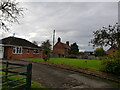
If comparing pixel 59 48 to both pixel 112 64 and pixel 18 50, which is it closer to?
pixel 18 50

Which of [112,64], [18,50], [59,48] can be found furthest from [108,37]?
[59,48]

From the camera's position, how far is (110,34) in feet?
56.9

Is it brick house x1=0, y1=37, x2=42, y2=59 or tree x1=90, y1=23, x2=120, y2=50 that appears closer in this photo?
tree x1=90, y1=23, x2=120, y2=50

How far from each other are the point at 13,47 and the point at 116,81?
21347 mm

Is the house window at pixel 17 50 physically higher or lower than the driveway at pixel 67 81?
higher

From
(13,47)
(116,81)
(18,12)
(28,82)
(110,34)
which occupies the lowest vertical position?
(116,81)

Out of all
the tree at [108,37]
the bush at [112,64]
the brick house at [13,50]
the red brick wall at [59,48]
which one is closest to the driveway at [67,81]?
the bush at [112,64]

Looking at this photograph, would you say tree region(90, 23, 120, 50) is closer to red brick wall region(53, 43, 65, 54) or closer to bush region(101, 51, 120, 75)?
bush region(101, 51, 120, 75)

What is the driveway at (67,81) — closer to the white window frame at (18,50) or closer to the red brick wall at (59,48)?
the white window frame at (18,50)

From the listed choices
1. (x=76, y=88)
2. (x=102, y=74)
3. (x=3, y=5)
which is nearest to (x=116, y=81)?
(x=102, y=74)

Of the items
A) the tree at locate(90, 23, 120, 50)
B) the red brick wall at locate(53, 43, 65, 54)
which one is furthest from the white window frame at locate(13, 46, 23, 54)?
the red brick wall at locate(53, 43, 65, 54)

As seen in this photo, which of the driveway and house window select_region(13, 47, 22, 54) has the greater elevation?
house window select_region(13, 47, 22, 54)

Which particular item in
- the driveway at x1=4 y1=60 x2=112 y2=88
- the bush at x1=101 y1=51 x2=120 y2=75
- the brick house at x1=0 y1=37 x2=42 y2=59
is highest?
the brick house at x1=0 y1=37 x2=42 y2=59

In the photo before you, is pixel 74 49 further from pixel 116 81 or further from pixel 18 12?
pixel 116 81
